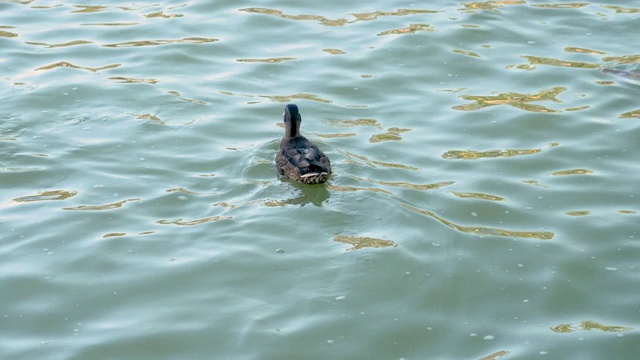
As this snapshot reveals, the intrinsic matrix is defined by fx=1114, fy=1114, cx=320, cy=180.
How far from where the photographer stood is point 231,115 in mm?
14164

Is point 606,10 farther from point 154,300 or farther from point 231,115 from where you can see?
point 154,300

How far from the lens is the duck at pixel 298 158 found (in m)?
12.1

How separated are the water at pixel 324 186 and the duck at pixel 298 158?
19cm

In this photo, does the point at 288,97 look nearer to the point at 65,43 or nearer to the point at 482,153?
the point at 482,153

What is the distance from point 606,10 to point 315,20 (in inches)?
184

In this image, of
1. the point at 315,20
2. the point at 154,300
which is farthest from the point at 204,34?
the point at 154,300

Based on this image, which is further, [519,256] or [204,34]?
[204,34]

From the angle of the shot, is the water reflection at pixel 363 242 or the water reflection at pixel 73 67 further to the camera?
the water reflection at pixel 73 67

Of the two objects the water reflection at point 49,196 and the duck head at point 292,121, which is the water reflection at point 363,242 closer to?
the duck head at point 292,121

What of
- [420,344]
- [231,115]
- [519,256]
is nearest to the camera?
[420,344]

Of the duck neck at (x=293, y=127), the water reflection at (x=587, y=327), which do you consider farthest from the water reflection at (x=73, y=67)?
the water reflection at (x=587, y=327)

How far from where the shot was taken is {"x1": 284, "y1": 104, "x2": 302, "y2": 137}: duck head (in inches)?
508

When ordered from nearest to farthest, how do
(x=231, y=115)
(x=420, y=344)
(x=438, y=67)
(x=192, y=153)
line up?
1. (x=420, y=344)
2. (x=192, y=153)
3. (x=231, y=115)
4. (x=438, y=67)

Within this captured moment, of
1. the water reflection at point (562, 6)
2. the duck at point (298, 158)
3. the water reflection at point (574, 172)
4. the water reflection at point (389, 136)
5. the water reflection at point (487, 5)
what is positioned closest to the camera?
the duck at point (298, 158)
